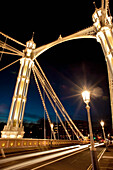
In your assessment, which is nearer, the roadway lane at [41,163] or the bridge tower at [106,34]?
the roadway lane at [41,163]

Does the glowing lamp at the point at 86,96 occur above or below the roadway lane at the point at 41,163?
above

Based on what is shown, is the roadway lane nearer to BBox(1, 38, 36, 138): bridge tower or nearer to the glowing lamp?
the glowing lamp

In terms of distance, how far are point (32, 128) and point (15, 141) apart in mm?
56565

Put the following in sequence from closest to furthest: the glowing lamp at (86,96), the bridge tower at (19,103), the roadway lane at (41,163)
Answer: the roadway lane at (41,163)
the glowing lamp at (86,96)
the bridge tower at (19,103)

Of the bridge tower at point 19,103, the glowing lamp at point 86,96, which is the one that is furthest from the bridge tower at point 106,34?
the bridge tower at point 19,103

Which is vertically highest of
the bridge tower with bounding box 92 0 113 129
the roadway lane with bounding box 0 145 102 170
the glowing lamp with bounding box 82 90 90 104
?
the bridge tower with bounding box 92 0 113 129

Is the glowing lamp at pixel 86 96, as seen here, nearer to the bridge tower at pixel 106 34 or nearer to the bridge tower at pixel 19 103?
the bridge tower at pixel 106 34

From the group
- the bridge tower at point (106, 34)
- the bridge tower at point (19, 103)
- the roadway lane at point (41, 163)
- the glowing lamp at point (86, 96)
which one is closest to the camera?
the roadway lane at point (41, 163)

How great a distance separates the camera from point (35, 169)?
5.20m

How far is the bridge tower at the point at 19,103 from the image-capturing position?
12.9 metres

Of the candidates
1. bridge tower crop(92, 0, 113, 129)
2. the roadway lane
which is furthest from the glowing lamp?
bridge tower crop(92, 0, 113, 129)

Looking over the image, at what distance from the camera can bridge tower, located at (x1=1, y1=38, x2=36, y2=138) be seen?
506 inches

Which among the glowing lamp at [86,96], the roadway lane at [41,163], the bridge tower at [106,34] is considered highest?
the bridge tower at [106,34]

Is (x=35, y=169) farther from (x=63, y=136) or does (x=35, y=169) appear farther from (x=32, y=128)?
(x=63, y=136)
